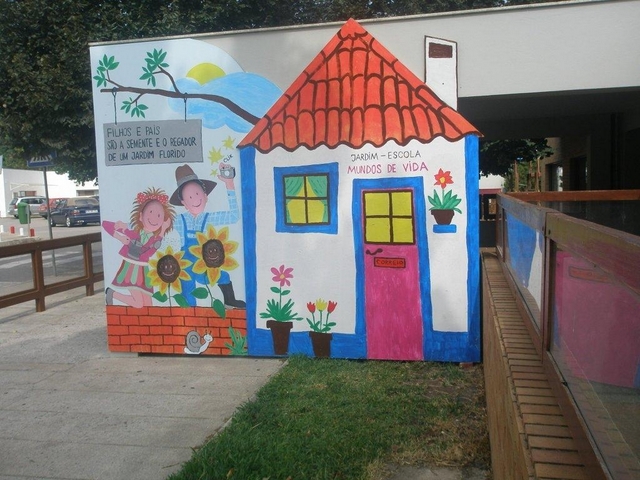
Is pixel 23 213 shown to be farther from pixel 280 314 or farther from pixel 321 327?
pixel 321 327

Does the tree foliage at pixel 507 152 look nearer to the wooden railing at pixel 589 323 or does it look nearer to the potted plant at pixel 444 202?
the potted plant at pixel 444 202

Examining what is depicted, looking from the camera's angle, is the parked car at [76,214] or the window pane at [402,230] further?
the parked car at [76,214]

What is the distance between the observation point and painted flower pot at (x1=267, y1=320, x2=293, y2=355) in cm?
695

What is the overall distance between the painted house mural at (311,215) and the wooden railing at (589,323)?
350 centimetres

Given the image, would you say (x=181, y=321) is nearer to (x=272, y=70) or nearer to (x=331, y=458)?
(x=272, y=70)

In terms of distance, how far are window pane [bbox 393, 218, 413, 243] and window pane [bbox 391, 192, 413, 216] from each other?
71 mm

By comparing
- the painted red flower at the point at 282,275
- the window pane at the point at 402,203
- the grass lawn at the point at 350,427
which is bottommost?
the grass lawn at the point at 350,427

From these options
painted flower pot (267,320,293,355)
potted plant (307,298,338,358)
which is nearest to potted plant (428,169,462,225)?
potted plant (307,298,338,358)

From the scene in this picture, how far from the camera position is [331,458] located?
4.32 meters

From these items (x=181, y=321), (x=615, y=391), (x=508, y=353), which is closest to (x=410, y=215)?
(x=181, y=321)

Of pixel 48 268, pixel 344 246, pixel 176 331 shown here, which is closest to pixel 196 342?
pixel 176 331

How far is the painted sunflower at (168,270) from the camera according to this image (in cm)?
723

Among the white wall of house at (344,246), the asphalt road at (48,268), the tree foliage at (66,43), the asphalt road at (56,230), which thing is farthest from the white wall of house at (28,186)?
the white wall of house at (344,246)

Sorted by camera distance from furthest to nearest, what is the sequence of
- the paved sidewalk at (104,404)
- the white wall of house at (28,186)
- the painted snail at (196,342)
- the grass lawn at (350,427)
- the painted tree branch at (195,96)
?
the white wall of house at (28,186) < the painted snail at (196,342) < the painted tree branch at (195,96) < the paved sidewalk at (104,404) < the grass lawn at (350,427)
